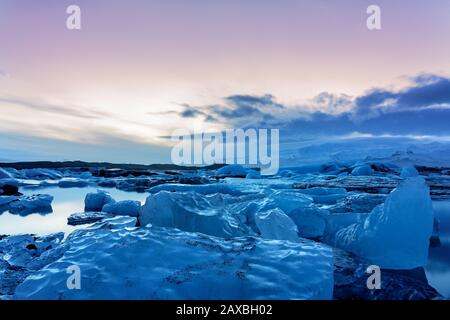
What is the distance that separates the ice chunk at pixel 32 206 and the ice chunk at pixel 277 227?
761 centimetres

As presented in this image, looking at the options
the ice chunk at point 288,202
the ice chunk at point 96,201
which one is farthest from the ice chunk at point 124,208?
the ice chunk at point 288,202

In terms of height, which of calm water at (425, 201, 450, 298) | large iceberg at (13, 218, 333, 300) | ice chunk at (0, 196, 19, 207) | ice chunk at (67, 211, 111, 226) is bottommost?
calm water at (425, 201, 450, 298)

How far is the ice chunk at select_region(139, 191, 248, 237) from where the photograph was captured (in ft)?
14.3

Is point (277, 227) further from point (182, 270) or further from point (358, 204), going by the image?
point (358, 204)

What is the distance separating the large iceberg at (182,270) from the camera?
251cm

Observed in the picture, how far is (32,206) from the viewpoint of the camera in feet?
32.6

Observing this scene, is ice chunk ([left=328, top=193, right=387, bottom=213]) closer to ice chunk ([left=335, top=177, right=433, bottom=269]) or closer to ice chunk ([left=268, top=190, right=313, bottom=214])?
ice chunk ([left=268, top=190, right=313, bottom=214])

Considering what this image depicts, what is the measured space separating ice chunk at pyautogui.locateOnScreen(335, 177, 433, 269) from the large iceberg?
123 cm

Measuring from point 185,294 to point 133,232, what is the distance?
128cm

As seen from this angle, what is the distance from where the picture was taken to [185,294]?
8.17 ft

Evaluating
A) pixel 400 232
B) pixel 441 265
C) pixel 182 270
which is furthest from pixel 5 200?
pixel 441 265

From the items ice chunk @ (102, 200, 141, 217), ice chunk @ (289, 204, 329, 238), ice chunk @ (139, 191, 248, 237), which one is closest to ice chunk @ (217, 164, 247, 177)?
ice chunk @ (102, 200, 141, 217)
